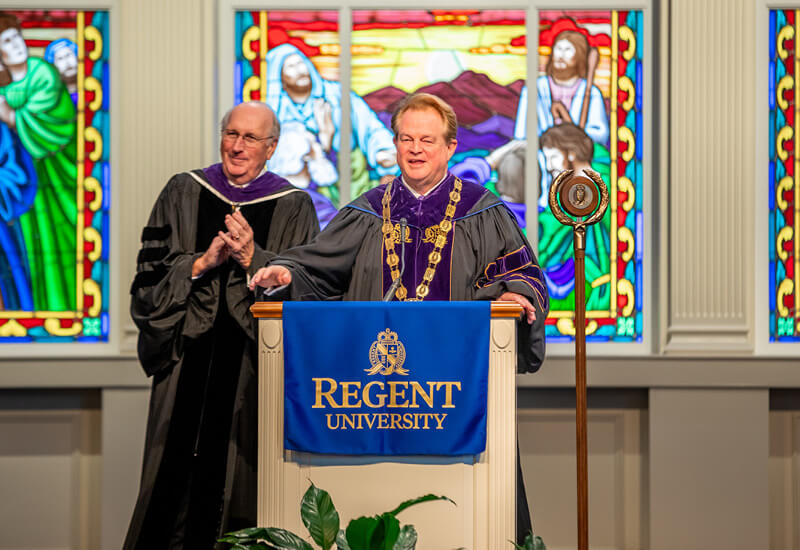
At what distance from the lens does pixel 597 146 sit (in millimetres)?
5156

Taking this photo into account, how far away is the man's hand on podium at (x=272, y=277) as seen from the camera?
3117 millimetres

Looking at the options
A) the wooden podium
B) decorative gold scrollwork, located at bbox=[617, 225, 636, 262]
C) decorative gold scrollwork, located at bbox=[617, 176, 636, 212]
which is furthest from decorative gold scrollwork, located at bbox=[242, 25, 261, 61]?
the wooden podium

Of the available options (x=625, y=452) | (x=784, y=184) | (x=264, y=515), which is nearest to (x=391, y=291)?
(x=264, y=515)

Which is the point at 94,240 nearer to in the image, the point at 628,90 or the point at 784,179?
the point at 628,90

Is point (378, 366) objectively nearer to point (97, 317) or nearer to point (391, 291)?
point (391, 291)

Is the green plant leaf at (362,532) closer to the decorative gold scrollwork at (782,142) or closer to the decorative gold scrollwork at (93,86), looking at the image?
the decorative gold scrollwork at (93,86)

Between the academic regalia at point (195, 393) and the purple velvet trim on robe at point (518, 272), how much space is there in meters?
0.87

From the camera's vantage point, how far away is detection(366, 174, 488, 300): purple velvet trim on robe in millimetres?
3406

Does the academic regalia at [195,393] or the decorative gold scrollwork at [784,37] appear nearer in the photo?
the academic regalia at [195,393]

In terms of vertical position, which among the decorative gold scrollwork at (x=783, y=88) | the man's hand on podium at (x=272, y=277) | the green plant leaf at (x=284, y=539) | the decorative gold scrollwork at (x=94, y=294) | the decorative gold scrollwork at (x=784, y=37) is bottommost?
the green plant leaf at (x=284, y=539)

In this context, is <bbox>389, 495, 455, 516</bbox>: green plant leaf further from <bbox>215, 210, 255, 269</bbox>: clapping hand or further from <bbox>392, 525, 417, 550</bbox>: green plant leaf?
<bbox>215, 210, 255, 269</bbox>: clapping hand

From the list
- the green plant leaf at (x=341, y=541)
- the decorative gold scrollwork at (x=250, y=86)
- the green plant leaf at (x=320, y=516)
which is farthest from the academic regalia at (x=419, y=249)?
the decorative gold scrollwork at (x=250, y=86)

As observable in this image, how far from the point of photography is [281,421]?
2.88 m

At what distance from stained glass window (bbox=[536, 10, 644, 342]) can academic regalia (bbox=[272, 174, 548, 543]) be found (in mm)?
1760
